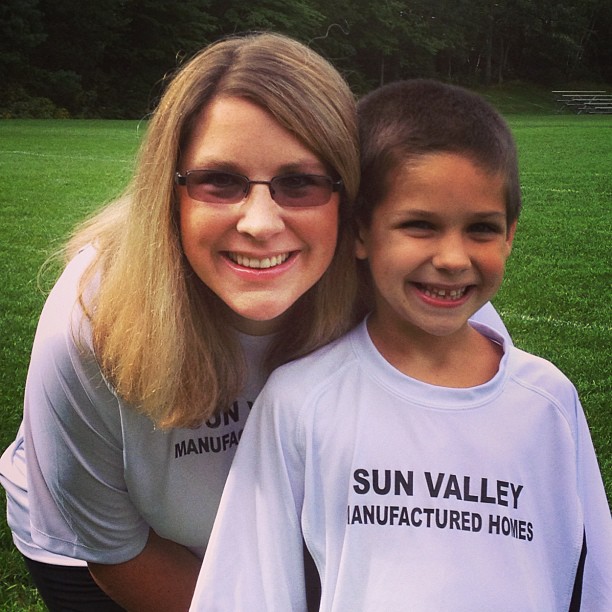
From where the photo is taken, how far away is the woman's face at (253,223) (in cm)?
180

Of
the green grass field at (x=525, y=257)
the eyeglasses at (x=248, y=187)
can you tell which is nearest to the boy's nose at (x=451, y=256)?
the eyeglasses at (x=248, y=187)

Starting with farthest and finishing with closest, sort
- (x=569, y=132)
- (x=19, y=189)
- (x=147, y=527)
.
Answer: (x=569, y=132) < (x=19, y=189) < (x=147, y=527)

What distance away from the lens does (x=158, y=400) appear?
1.96 meters

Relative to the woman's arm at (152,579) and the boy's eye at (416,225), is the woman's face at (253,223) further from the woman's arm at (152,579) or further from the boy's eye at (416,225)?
the woman's arm at (152,579)

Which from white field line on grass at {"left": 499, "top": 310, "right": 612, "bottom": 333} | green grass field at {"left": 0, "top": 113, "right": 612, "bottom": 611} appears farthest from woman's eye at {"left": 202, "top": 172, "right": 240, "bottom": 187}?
white field line on grass at {"left": 499, "top": 310, "right": 612, "bottom": 333}

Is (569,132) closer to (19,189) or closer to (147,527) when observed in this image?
(19,189)

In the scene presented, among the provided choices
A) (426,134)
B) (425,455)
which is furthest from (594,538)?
(426,134)

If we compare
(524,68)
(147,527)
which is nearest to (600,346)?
(147,527)

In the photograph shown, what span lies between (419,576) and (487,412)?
37 centimetres

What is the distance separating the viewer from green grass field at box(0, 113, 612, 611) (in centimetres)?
461

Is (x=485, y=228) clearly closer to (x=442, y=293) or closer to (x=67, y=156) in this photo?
(x=442, y=293)

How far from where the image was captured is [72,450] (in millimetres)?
2113

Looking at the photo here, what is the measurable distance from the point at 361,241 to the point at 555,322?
14.3 feet

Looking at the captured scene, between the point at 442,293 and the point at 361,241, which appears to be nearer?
the point at 442,293
